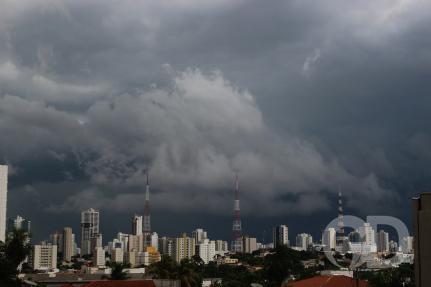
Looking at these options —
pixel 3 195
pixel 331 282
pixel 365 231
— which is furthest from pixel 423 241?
pixel 3 195

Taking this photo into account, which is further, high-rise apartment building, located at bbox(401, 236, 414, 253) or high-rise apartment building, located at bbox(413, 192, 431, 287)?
high-rise apartment building, located at bbox(401, 236, 414, 253)

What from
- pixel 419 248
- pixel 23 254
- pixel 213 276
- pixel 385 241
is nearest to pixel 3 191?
pixel 213 276

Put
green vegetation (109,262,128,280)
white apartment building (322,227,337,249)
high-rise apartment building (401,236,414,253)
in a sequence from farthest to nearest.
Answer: green vegetation (109,262,128,280) → white apartment building (322,227,337,249) → high-rise apartment building (401,236,414,253)

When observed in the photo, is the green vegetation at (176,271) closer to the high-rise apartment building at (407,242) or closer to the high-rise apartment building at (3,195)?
the high-rise apartment building at (407,242)

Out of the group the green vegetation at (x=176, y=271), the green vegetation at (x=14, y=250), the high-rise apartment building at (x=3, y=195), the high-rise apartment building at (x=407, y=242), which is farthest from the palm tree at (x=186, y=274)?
the high-rise apartment building at (x=3, y=195)

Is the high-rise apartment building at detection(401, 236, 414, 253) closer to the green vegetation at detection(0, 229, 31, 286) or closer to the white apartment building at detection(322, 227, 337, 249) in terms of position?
the white apartment building at detection(322, 227, 337, 249)

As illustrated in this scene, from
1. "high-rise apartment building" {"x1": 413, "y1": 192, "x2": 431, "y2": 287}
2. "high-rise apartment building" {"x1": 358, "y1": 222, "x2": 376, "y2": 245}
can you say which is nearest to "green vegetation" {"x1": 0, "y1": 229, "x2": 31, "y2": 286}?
"high-rise apartment building" {"x1": 358, "y1": 222, "x2": 376, "y2": 245}

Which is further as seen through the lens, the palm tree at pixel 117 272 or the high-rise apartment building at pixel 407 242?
the palm tree at pixel 117 272

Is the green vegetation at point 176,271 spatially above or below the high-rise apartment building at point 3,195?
below

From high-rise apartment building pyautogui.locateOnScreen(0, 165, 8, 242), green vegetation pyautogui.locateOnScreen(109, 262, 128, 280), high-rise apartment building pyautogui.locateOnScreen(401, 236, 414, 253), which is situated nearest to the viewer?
high-rise apartment building pyautogui.locateOnScreen(401, 236, 414, 253)

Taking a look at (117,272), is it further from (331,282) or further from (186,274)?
(331,282)
